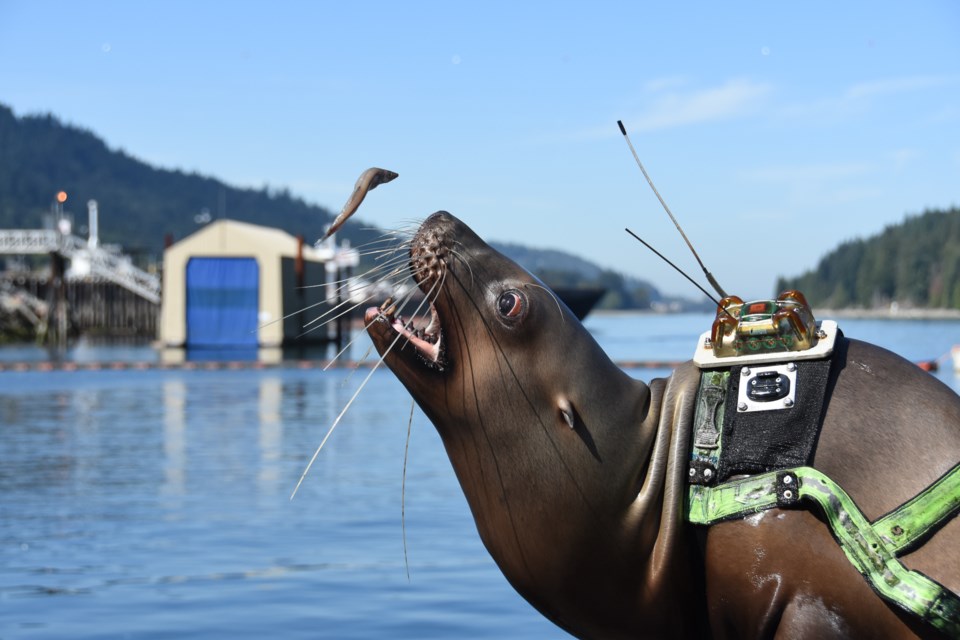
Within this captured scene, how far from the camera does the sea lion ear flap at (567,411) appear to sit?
11.8 feet

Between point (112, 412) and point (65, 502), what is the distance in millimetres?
10287

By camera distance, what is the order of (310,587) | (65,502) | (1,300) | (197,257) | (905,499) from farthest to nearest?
(1,300)
(197,257)
(65,502)
(310,587)
(905,499)

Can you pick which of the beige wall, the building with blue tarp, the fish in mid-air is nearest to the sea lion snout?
the fish in mid-air

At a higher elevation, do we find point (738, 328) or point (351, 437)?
point (738, 328)

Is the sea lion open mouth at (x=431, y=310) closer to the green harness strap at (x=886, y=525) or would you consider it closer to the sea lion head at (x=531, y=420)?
the sea lion head at (x=531, y=420)

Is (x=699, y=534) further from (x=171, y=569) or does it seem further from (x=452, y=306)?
(x=171, y=569)

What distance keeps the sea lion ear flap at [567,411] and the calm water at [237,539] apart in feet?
2.46

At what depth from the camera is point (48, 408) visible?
70.9 ft

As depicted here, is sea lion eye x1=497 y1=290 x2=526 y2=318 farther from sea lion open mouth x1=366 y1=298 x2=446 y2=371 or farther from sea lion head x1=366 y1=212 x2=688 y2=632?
sea lion open mouth x1=366 y1=298 x2=446 y2=371

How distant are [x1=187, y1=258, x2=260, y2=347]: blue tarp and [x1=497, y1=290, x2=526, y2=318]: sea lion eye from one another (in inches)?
1881

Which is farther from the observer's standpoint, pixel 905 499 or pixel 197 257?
pixel 197 257

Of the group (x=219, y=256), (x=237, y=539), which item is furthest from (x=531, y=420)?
(x=219, y=256)

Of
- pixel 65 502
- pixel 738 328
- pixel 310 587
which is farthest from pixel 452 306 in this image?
pixel 65 502

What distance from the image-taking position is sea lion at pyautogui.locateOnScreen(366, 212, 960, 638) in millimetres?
3418
